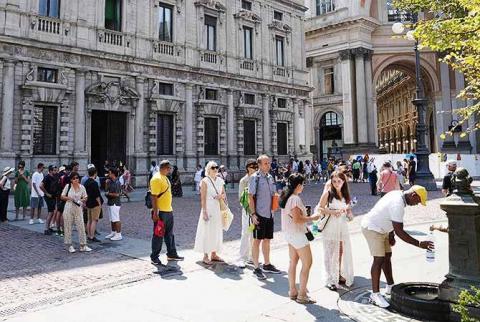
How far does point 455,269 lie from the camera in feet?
15.4

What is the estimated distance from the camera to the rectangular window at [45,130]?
1912cm

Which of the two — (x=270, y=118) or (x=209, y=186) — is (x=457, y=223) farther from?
(x=270, y=118)

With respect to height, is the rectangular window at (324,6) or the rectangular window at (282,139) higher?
the rectangular window at (324,6)

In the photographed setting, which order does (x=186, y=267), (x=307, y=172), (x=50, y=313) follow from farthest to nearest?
(x=307, y=172) < (x=186, y=267) < (x=50, y=313)

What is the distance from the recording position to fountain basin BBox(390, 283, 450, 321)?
4602 millimetres

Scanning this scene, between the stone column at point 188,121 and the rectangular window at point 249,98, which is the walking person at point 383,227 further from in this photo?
the rectangular window at point 249,98

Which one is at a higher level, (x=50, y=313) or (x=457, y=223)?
(x=457, y=223)

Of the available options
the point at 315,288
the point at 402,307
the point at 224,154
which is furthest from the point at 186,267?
the point at 224,154

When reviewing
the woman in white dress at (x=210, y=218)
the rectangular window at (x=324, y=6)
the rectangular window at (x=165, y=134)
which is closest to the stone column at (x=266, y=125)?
the rectangular window at (x=165, y=134)

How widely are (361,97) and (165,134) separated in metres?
23.0

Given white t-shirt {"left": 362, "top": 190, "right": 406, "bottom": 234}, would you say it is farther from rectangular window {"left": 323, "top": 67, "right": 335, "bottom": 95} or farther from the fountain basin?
rectangular window {"left": 323, "top": 67, "right": 335, "bottom": 95}

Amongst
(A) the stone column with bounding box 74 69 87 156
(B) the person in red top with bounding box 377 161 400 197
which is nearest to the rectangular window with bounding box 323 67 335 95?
(A) the stone column with bounding box 74 69 87 156

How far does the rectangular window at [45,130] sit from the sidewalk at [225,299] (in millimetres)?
14531

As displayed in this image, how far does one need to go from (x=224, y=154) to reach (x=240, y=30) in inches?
336
